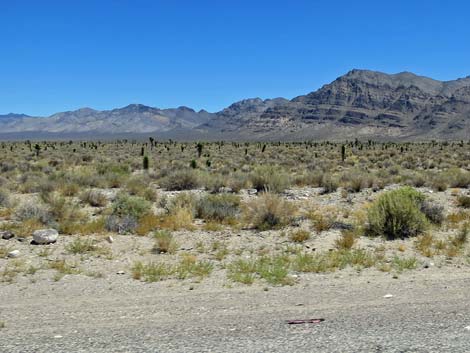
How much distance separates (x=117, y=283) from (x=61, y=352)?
3.11 meters

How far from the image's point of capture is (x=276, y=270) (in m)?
8.84

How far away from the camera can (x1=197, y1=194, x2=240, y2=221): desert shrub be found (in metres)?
14.6

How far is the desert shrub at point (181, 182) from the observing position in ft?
74.5

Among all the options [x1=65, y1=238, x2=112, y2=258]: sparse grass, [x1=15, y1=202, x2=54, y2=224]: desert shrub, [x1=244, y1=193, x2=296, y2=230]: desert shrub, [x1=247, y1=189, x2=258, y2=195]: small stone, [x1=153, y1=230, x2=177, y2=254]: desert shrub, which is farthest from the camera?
[x1=247, y1=189, x2=258, y2=195]: small stone

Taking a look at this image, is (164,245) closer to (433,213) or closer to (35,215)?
(35,215)

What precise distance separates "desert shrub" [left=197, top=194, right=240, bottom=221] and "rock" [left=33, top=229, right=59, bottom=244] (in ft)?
15.4

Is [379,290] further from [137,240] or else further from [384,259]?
[137,240]

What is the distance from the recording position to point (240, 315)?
261 inches

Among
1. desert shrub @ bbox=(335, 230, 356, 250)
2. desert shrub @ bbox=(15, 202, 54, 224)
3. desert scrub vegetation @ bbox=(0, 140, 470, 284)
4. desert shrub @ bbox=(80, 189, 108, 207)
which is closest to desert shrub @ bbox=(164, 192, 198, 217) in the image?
desert scrub vegetation @ bbox=(0, 140, 470, 284)

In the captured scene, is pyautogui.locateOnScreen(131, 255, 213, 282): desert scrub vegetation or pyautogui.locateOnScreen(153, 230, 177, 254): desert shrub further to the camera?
pyautogui.locateOnScreen(153, 230, 177, 254): desert shrub

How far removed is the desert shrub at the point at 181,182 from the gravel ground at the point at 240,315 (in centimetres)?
1398

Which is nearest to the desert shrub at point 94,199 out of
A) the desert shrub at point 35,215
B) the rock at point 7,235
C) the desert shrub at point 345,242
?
Result: the desert shrub at point 35,215

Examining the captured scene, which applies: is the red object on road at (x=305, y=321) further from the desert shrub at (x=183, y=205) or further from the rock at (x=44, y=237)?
the desert shrub at (x=183, y=205)

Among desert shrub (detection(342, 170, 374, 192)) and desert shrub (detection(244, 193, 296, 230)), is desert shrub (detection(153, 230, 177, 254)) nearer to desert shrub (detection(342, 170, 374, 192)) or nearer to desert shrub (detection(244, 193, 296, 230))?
desert shrub (detection(244, 193, 296, 230))
